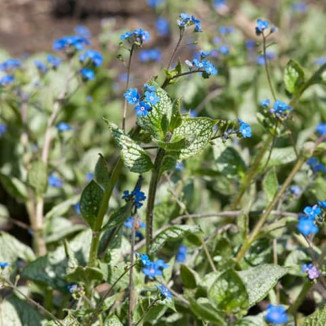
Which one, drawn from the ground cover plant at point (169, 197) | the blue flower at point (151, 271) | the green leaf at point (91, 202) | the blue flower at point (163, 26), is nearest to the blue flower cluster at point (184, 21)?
the ground cover plant at point (169, 197)

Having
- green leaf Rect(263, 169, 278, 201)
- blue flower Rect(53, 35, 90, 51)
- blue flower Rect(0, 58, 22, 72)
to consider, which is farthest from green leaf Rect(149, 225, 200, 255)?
blue flower Rect(0, 58, 22, 72)

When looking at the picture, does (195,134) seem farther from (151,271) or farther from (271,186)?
(271,186)

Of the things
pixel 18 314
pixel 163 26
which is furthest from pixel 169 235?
pixel 163 26

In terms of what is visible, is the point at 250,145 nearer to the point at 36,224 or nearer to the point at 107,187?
the point at 36,224

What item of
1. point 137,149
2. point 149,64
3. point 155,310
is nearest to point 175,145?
point 137,149

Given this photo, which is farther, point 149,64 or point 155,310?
point 149,64

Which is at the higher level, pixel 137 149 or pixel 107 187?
pixel 137 149
